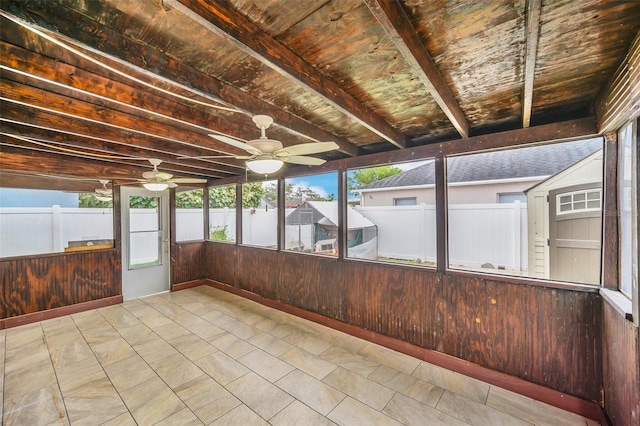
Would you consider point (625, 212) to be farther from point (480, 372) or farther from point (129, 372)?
point (129, 372)

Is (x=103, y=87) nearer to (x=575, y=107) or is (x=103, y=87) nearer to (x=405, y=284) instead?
(x=405, y=284)

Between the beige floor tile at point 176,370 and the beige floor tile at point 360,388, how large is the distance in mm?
1319

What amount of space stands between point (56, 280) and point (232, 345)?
3.28 m

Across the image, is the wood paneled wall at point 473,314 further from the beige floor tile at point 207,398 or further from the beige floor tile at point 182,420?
the beige floor tile at point 182,420

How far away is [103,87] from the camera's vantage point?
5.73 feet

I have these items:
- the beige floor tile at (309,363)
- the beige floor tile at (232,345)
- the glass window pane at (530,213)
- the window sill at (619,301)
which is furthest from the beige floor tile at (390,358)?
the window sill at (619,301)

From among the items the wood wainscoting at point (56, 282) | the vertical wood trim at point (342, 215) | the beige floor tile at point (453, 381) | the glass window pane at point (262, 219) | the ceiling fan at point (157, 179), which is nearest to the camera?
the beige floor tile at point (453, 381)

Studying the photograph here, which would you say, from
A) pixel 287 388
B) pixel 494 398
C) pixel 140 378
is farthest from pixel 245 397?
pixel 494 398

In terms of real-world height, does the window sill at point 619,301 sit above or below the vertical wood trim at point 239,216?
below

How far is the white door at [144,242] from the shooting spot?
4.88m

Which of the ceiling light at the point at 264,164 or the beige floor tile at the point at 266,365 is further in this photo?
the beige floor tile at the point at 266,365

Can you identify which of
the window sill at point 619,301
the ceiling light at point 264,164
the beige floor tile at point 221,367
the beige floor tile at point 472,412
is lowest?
the beige floor tile at point 472,412

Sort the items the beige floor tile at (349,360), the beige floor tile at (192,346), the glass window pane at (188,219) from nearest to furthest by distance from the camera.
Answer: the beige floor tile at (349,360) < the beige floor tile at (192,346) < the glass window pane at (188,219)

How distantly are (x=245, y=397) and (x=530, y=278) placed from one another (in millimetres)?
2734
